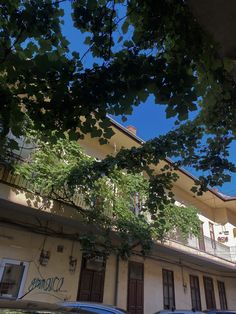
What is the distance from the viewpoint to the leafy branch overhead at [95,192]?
7.95 meters

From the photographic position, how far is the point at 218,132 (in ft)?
15.5

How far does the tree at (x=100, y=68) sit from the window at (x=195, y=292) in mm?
13941

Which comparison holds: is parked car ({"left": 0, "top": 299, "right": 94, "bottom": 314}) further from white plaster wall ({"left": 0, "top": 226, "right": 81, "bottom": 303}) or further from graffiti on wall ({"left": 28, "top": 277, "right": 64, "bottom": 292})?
graffiti on wall ({"left": 28, "top": 277, "right": 64, "bottom": 292})

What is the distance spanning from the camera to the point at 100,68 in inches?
110

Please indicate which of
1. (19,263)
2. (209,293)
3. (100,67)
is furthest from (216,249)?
(100,67)

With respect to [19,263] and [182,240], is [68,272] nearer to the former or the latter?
[19,263]

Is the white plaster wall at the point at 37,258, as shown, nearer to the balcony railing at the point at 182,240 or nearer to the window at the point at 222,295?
the balcony railing at the point at 182,240

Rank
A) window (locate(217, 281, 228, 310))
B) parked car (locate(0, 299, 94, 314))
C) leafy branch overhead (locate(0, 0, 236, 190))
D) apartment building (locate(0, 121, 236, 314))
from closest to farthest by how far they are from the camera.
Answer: parked car (locate(0, 299, 94, 314)) → leafy branch overhead (locate(0, 0, 236, 190)) → apartment building (locate(0, 121, 236, 314)) → window (locate(217, 281, 228, 310))

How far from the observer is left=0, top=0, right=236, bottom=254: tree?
2.64 metres

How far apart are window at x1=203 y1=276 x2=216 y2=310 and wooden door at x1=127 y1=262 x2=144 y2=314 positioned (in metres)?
6.04

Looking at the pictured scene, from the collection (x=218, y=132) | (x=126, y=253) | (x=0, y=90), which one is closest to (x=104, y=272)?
(x=126, y=253)

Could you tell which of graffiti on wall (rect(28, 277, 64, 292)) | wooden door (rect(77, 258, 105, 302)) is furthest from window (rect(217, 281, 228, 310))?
graffiti on wall (rect(28, 277, 64, 292))

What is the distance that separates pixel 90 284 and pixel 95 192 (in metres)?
3.50

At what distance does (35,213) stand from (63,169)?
170cm
